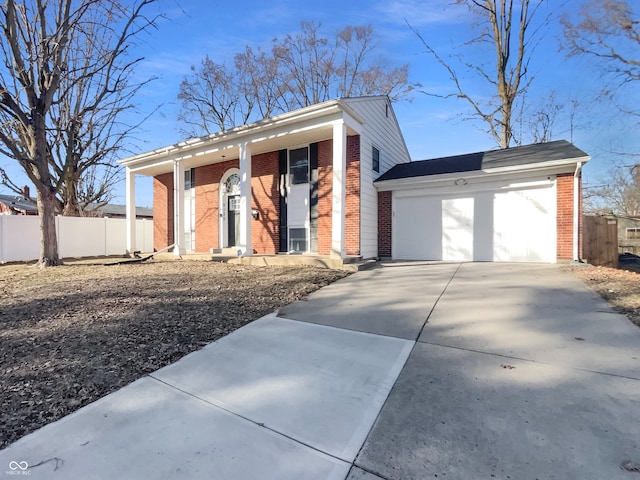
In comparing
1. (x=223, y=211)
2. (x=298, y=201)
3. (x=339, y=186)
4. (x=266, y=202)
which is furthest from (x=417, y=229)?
(x=223, y=211)

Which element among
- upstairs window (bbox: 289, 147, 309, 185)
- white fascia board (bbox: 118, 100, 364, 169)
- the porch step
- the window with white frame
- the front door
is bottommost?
Answer: the porch step

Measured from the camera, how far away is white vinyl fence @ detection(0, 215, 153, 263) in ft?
39.4

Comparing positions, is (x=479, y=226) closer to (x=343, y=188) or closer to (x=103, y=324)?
(x=343, y=188)

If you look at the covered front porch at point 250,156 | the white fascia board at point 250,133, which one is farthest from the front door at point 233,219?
the white fascia board at point 250,133

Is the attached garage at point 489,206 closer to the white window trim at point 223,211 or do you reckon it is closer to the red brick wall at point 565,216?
the red brick wall at point 565,216

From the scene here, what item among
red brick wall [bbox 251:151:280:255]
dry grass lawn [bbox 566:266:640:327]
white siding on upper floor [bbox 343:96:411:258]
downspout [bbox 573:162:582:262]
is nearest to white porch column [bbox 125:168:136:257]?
red brick wall [bbox 251:151:280:255]

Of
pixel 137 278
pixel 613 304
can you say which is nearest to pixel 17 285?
pixel 137 278

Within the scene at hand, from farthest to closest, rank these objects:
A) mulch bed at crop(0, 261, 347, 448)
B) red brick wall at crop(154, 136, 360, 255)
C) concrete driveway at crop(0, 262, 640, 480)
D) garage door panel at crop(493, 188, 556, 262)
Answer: red brick wall at crop(154, 136, 360, 255)
garage door panel at crop(493, 188, 556, 262)
mulch bed at crop(0, 261, 347, 448)
concrete driveway at crop(0, 262, 640, 480)

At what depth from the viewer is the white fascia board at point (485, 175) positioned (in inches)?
329

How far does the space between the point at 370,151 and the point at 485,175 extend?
345cm

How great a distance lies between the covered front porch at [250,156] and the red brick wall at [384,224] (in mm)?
2009

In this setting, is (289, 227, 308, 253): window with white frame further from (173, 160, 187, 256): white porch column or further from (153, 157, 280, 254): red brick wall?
(173, 160, 187, 256): white porch column

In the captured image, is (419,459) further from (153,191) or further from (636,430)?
(153,191)

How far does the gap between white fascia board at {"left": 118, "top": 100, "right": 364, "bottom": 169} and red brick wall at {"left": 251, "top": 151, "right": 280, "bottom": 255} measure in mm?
1352
